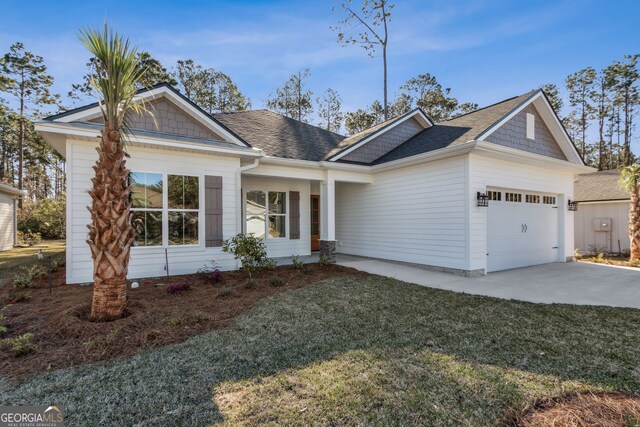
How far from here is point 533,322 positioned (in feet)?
14.2

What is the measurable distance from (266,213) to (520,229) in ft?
26.4

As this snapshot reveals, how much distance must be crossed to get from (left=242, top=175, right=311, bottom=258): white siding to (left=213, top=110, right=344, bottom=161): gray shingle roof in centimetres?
119

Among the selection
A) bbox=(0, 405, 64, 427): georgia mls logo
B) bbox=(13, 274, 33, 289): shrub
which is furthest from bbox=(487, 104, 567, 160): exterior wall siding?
bbox=(13, 274, 33, 289): shrub

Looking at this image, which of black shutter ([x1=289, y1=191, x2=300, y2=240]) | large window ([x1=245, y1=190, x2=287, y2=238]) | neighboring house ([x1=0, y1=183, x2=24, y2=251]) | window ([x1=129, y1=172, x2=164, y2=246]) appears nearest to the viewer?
window ([x1=129, y1=172, x2=164, y2=246])

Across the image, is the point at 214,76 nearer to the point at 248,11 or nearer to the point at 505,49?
the point at 248,11

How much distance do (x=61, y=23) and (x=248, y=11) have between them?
15.3 feet

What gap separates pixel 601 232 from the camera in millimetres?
12961

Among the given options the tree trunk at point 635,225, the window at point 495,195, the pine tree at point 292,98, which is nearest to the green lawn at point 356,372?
the window at point 495,195

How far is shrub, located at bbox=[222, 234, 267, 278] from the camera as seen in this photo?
6.95 metres

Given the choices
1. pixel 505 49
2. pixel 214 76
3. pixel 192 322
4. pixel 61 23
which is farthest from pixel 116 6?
pixel 214 76

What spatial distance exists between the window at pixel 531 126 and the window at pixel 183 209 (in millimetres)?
10016

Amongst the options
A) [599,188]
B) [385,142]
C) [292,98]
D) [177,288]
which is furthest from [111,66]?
[292,98]

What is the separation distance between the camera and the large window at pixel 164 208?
266 inches

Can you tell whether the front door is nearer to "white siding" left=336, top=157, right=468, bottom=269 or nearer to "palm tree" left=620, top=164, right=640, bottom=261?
"white siding" left=336, top=157, right=468, bottom=269
